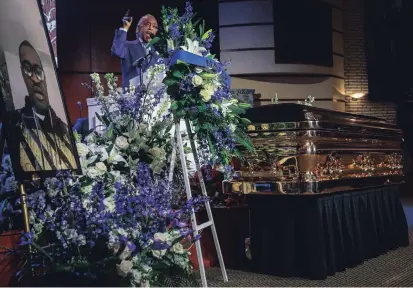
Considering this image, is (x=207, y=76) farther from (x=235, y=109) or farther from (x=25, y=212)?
(x=25, y=212)

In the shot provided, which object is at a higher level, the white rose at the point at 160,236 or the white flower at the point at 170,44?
the white flower at the point at 170,44

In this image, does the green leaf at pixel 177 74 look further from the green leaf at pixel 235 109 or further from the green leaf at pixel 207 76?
the green leaf at pixel 235 109

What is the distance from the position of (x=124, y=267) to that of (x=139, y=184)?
456 mm

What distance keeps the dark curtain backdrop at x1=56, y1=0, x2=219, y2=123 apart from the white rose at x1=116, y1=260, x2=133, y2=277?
7.12 metres

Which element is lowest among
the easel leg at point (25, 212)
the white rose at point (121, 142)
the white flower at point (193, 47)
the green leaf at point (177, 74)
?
the easel leg at point (25, 212)

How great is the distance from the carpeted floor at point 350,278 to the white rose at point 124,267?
1.36 m

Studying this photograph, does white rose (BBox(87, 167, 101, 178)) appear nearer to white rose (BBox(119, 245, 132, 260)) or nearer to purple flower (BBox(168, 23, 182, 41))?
white rose (BBox(119, 245, 132, 260))

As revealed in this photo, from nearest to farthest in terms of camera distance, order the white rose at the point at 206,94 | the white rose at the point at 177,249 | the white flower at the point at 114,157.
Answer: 1. the white rose at the point at 177,249
2. the white flower at the point at 114,157
3. the white rose at the point at 206,94

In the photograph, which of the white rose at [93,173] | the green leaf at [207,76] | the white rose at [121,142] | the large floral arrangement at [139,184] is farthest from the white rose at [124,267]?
the green leaf at [207,76]

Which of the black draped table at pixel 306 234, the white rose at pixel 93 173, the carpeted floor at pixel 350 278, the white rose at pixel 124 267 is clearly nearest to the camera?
the white rose at pixel 124 267

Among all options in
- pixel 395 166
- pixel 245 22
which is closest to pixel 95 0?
pixel 245 22

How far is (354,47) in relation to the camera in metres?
10.6

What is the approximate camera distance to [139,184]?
2.31 metres

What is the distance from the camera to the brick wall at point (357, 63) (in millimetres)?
10500
